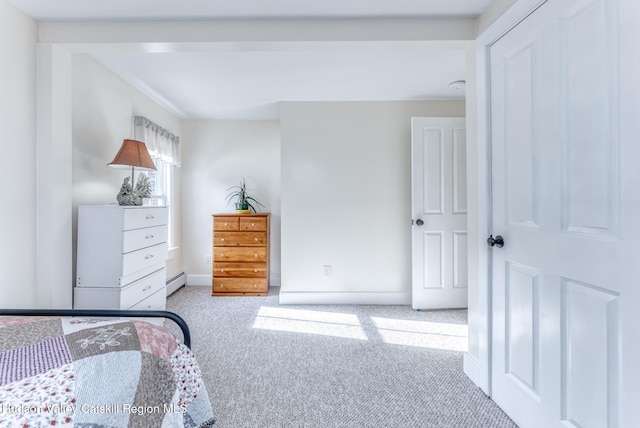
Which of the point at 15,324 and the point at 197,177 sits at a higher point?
the point at 197,177

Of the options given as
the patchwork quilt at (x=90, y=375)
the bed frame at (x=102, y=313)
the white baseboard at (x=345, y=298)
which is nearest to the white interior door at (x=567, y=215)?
the patchwork quilt at (x=90, y=375)

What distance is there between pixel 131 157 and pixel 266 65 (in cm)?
133

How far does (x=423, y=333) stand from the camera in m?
2.73

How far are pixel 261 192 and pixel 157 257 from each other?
198 cm

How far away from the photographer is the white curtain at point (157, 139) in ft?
10.2

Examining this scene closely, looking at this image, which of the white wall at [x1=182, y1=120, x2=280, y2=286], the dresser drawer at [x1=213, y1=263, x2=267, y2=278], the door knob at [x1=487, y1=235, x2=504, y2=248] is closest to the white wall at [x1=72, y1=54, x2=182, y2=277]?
the white wall at [x1=182, y1=120, x2=280, y2=286]

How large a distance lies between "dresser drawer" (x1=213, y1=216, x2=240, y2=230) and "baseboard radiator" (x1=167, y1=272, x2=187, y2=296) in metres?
0.88

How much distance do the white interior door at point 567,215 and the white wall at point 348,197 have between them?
1762 mm

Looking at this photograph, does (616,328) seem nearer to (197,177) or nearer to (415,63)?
(415,63)

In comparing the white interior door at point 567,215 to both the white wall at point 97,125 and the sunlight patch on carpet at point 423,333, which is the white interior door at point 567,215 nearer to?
the sunlight patch on carpet at point 423,333

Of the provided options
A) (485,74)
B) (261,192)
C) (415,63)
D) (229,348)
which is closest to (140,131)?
(261,192)

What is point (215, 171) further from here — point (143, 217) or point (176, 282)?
point (143, 217)

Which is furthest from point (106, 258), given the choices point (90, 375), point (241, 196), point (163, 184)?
point (241, 196)

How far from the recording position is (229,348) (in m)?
2.42
